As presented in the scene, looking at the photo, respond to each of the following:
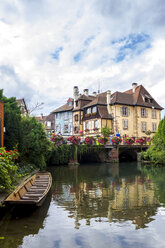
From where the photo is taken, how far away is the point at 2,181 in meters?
7.60

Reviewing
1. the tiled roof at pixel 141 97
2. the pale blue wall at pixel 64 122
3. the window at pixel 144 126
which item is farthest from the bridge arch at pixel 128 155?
the pale blue wall at pixel 64 122

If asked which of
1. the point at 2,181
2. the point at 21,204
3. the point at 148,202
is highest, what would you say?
the point at 2,181

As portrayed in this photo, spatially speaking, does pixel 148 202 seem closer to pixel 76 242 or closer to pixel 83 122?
pixel 76 242

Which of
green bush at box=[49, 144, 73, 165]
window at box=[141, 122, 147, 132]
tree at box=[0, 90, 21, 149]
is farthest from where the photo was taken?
window at box=[141, 122, 147, 132]

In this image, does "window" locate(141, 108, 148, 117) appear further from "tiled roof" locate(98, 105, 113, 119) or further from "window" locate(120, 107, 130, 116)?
"tiled roof" locate(98, 105, 113, 119)

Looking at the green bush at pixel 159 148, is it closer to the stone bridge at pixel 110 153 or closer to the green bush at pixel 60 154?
the stone bridge at pixel 110 153

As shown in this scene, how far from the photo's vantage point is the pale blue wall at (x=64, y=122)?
48.6 m

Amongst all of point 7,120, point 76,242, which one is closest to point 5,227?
point 76,242

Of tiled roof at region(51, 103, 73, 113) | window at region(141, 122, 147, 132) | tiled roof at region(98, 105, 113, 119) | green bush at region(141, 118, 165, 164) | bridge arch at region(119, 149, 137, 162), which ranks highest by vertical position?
tiled roof at region(51, 103, 73, 113)

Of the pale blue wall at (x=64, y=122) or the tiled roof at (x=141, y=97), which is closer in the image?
the tiled roof at (x=141, y=97)

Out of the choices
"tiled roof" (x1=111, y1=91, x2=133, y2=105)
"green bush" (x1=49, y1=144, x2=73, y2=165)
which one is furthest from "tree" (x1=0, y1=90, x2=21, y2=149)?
"tiled roof" (x1=111, y1=91, x2=133, y2=105)

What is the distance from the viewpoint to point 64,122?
163 ft

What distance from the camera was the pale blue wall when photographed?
48612mm

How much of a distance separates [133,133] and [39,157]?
2618 cm
